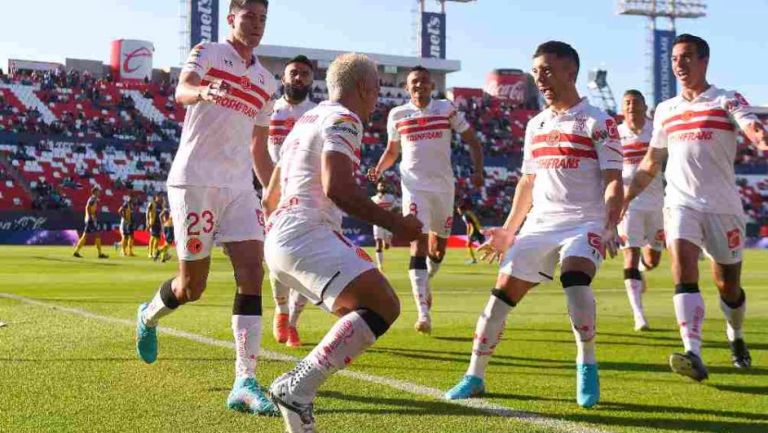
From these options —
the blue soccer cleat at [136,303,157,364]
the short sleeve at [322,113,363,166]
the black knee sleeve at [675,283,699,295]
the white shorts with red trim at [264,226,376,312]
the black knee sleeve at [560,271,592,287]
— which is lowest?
the blue soccer cleat at [136,303,157,364]

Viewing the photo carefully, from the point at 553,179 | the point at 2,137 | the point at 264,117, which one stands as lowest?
the point at 553,179

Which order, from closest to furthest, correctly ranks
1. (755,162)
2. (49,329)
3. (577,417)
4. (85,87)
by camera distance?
1. (577,417)
2. (49,329)
3. (85,87)
4. (755,162)

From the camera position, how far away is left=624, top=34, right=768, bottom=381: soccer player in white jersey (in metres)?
7.36

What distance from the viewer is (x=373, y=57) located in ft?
234

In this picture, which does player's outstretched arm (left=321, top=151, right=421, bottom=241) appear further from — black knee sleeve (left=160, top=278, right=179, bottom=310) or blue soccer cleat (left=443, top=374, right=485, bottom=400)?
black knee sleeve (left=160, top=278, right=179, bottom=310)

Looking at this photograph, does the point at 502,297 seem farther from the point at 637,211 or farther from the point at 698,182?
the point at 637,211

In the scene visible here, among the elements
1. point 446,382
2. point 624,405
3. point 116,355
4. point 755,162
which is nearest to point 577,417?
point 624,405

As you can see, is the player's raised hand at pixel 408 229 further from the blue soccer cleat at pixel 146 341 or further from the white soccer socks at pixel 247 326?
the blue soccer cleat at pixel 146 341

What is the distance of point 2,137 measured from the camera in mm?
49312

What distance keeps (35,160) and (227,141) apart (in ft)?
150

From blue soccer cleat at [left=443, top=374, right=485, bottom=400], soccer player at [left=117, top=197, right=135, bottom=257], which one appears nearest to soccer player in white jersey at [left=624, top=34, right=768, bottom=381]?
blue soccer cleat at [left=443, top=374, right=485, bottom=400]

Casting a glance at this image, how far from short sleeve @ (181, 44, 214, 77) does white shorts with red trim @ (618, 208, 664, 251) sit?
22.2ft

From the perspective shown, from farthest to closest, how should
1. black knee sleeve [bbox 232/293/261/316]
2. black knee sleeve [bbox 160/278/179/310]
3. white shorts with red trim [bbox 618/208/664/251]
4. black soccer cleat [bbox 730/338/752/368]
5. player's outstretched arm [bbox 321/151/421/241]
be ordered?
white shorts with red trim [bbox 618/208/664/251] < black soccer cleat [bbox 730/338/752/368] < black knee sleeve [bbox 160/278/179/310] < black knee sleeve [bbox 232/293/261/316] < player's outstretched arm [bbox 321/151/421/241]

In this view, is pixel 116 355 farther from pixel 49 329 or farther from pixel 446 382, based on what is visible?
pixel 446 382
